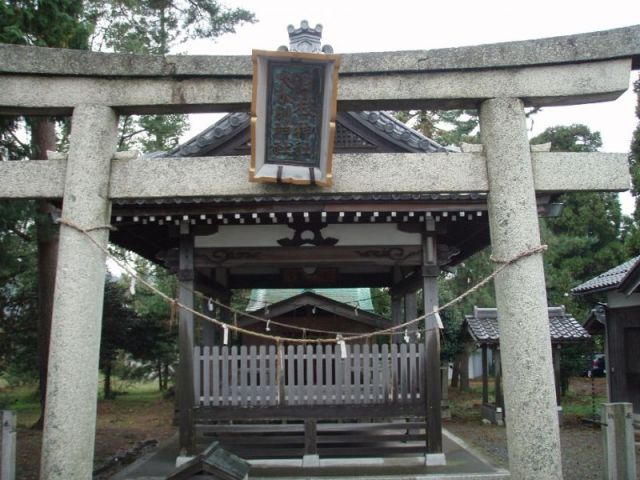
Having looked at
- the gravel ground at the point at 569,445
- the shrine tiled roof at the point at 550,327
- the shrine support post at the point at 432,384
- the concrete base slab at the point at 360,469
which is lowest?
the gravel ground at the point at 569,445

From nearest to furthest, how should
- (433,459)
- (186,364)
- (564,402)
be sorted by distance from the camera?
(186,364) < (433,459) < (564,402)

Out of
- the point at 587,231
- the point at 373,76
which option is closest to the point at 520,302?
the point at 373,76

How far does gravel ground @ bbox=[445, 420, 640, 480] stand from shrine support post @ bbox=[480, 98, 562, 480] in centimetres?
505

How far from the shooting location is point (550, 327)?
1477 cm

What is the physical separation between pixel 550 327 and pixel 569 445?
11.7 feet

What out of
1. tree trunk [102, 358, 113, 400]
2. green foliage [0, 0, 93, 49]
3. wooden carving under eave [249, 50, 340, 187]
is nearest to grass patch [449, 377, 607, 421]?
tree trunk [102, 358, 113, 400]

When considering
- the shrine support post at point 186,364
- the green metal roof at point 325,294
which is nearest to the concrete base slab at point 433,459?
the shrine support post at point 186,364

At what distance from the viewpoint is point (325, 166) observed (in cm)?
486

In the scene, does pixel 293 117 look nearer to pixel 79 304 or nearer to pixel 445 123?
pixel 79 304

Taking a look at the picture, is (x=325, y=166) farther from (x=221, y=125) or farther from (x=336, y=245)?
(x=221, y=125)

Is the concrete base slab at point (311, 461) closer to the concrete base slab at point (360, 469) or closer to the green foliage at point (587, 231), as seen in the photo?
the concrete base slab at point (360, 469)

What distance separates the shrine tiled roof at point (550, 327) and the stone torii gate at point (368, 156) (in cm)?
1033

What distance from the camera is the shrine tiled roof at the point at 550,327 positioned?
14.8 meters

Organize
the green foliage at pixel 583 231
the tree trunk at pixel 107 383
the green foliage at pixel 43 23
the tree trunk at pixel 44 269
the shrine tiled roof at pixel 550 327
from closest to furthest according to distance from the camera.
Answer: the green foliage at pixel 43 23, the tree trunk at pixel 44 269, the shrine tiled roof at pixel 550 327, the tree trunk at pixel 107 383, the green foliage at pixel 583 231
